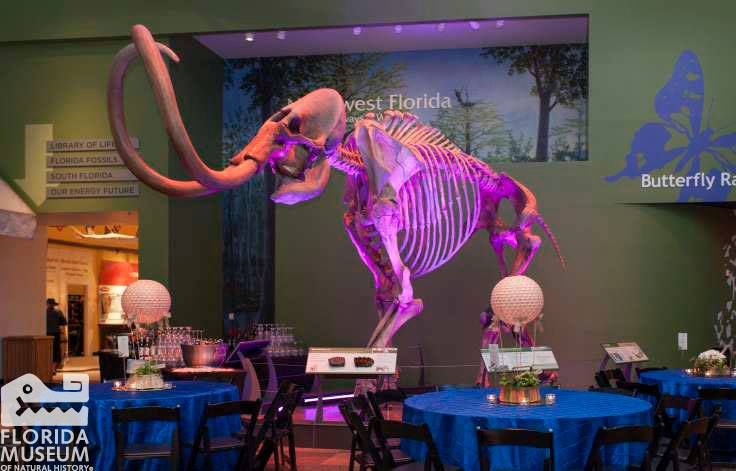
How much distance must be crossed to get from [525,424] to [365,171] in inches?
182

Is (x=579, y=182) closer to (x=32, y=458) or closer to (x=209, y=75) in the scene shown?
(x=209, y=75)

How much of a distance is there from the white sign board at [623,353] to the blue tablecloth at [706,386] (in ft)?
4.58

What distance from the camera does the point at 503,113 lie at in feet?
48.5

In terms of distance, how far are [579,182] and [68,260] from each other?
10.1 meters

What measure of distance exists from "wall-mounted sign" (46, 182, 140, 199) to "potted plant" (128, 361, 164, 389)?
21.9 feet

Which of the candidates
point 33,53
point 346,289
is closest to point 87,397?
point 346,289

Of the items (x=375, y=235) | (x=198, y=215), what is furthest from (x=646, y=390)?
(x=198, y=215)

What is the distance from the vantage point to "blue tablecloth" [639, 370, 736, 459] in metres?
7.76

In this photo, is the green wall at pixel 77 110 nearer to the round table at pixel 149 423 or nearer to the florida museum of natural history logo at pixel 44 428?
the round table at pixel 149 423

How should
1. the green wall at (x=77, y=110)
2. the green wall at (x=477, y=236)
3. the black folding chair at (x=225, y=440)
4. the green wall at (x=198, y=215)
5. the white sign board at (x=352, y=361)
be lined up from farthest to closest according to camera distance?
the green wall at (x=198, y=215) → the green wall at (x=77, y=110) → the green wall at (x=477, y=236) → the white sign board at (x=352, y=361) → the black folding chair at (x=225, y=440)

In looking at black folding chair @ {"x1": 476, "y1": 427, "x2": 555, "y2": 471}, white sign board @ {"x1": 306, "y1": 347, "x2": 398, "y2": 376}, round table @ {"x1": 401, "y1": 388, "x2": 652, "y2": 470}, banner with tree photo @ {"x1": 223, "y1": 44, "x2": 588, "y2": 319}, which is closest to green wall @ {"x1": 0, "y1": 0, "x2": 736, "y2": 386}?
banner with tree photo @ {"x1": 223, "y1": 44, "x2": 588, "y2": 319}

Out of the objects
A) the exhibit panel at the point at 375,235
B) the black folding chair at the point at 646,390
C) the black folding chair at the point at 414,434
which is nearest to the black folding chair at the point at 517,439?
the exhibit panel at the point at 375,235

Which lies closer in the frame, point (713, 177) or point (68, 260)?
point (713, 177)

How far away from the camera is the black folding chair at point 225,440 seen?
6137mm
